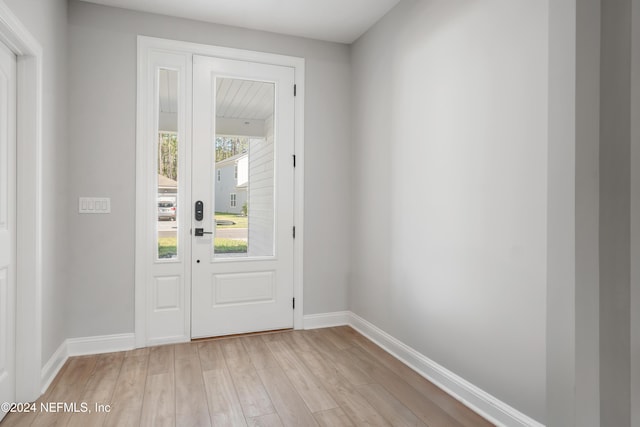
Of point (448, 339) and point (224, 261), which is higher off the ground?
point (224, 261)

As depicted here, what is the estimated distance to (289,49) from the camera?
3.50 meters

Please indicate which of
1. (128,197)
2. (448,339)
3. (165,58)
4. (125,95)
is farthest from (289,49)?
(448,339)

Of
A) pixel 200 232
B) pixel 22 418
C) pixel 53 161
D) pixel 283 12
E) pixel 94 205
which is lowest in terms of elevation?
pixel 22 418

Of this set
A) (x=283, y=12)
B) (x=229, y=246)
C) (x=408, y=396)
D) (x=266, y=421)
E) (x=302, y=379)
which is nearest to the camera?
(x=266, y=421)

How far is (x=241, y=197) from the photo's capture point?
339 cm

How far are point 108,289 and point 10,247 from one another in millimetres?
953

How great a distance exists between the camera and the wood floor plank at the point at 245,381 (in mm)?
2174

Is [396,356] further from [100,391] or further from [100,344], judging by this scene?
[100,344]

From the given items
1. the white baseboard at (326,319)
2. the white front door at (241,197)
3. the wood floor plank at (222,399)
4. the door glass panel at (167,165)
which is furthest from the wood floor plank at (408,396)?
the door glass panel at (167,165)

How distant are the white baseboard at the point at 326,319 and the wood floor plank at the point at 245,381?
66 centimetres

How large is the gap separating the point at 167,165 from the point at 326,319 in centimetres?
195

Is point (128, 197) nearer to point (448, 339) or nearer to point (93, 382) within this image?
point (93, 382)

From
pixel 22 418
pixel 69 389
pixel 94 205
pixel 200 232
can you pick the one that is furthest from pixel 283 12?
pixel 22 418

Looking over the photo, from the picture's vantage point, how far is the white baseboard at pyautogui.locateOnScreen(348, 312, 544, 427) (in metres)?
1.95
